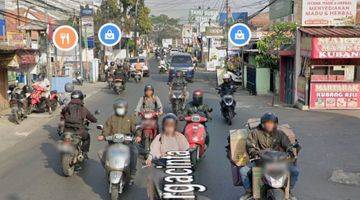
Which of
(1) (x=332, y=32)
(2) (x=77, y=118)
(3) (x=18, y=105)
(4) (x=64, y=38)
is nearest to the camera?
(2) (x=77, y=118)

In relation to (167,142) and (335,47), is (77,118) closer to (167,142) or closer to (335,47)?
(167,142)

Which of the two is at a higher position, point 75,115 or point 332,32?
point 332,32

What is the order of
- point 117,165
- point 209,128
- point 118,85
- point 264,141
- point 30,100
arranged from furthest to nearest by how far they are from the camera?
point 118,85, point 30,100, point 209,128, point 117,165, point 264,141

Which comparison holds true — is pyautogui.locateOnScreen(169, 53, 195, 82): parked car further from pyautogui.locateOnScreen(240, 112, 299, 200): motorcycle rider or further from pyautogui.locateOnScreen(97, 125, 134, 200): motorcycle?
pyautogui.locateOnScreen(240, 112, 299, 200): motorcycle rider

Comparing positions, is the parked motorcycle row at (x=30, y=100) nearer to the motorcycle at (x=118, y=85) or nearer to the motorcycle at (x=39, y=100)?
the motorcycle at (x=39, y=100)

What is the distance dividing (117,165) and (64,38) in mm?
10527

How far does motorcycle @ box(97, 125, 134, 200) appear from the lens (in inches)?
274

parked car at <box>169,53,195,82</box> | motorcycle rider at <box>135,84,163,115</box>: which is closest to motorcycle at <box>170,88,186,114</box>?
motorcycle rider at <box>135,84,163,115</box>

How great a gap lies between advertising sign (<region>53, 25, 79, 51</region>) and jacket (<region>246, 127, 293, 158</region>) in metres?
11.3

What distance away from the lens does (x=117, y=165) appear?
698 centimetres

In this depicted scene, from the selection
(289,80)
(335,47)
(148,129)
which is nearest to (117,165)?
(148,129)

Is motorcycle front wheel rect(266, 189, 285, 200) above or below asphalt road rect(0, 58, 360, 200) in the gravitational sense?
above

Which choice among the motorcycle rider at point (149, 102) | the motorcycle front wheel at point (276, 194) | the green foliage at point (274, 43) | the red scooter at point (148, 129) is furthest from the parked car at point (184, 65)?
the motorcycle front wheel at point (276, 194)

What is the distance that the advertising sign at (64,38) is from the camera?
1641 cm
